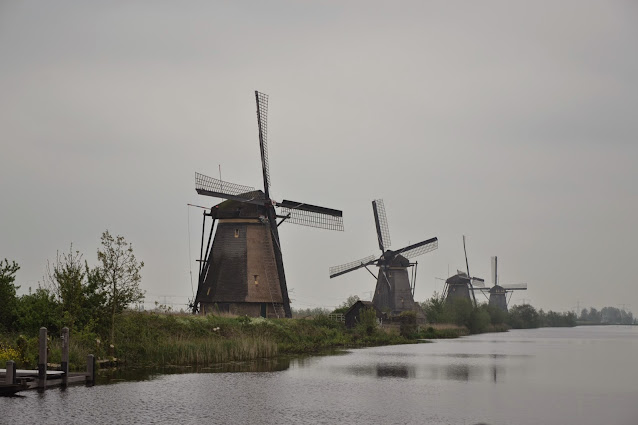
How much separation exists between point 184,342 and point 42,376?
10935mm

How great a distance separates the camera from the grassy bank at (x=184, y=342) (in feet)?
94.0

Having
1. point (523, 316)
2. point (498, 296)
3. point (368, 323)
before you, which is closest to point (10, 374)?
point (368, 323)

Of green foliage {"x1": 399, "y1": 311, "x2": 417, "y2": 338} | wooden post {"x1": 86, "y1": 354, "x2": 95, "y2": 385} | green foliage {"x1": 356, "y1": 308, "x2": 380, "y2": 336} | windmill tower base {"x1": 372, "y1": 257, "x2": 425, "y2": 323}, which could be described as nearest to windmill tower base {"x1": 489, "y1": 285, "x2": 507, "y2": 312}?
windmill tower base {"x1": 372, "y1": 257, "x2": 425, "y2": 323}

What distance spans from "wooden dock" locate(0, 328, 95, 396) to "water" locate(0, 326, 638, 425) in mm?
427

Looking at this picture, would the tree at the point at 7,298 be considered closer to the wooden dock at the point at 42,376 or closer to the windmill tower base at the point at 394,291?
the wooden dock at the point at 42,376

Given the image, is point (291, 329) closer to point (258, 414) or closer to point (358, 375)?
point (358, 375)

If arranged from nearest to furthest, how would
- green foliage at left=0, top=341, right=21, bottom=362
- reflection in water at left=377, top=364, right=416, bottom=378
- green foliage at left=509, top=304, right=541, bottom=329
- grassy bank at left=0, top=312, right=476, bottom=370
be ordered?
green foliage at left=0, top=341, right=21, bottom=362 → grassy bank at left=0, top=312, right=476, bottom=370 → reflection in water at left=377, top=364, right=416, bottom=378 → green foliage at left=509, top=304, right=541, bottom=329

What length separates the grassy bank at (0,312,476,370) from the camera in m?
28.6

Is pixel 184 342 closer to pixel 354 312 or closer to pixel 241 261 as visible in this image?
pixel 241 261

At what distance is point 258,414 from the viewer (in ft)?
68.7

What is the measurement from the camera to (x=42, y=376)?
23.6 meters

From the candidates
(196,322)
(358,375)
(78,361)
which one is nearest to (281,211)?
(196,322)

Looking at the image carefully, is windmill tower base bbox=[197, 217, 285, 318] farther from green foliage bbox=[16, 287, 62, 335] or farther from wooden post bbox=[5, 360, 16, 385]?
wooden post bbox=[5, 360, 16, 385]

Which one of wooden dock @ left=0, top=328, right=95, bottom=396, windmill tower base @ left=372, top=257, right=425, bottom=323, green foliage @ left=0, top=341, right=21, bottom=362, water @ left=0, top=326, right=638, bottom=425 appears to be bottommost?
water @ left=0, top=326, right=638, bottom=425
